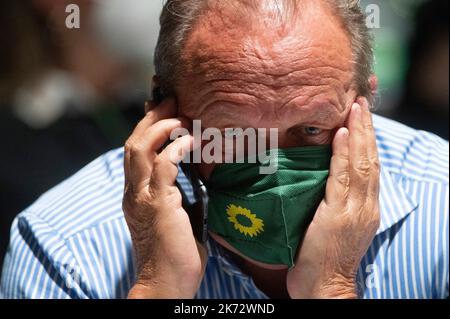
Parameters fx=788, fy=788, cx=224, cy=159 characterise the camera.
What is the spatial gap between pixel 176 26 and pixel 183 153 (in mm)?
402

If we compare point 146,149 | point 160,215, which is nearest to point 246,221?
point 160,215

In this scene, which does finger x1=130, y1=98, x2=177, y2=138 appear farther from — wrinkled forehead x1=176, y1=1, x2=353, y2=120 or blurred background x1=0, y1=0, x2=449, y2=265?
blurred background x1=0, y1=0, x2=449, y2=265

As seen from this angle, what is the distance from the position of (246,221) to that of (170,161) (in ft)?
1.00

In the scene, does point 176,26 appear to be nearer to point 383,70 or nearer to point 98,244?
point 98,244

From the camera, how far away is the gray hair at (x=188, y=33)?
246 cm

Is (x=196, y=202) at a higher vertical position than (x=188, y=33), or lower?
lower

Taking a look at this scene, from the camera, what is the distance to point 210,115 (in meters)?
2.42

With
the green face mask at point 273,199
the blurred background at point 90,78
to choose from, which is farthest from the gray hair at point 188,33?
the blurred background at point 90,78

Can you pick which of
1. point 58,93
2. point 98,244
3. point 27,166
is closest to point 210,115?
point 98,244

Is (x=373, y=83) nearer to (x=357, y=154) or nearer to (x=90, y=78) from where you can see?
(x=357, y=154)

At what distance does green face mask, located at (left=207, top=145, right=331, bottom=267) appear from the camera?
2.44 meters

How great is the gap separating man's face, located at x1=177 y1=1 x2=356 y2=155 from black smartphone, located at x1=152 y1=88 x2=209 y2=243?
224mm

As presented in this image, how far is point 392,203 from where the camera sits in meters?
2.76

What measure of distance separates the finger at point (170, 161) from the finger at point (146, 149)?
0.03m
